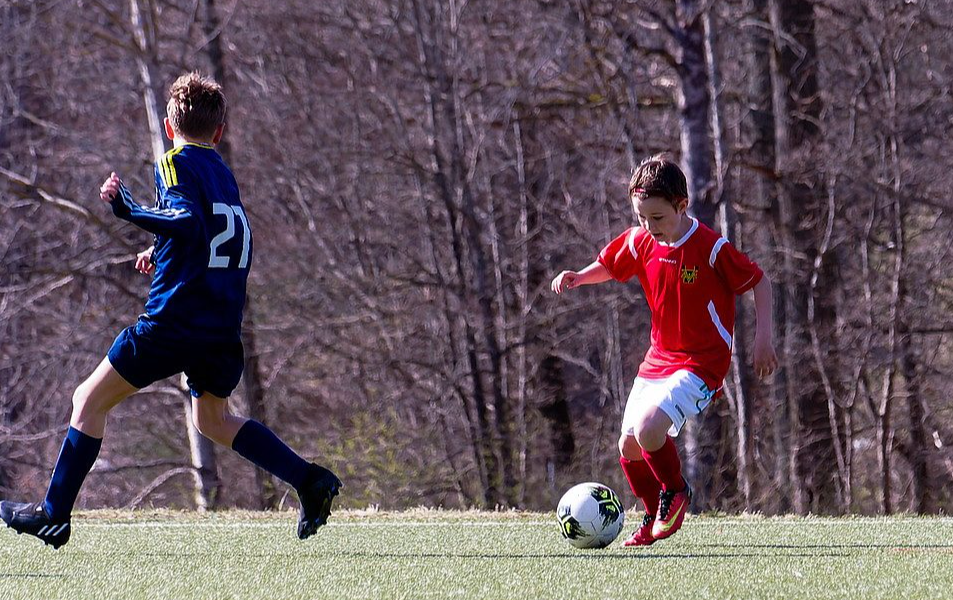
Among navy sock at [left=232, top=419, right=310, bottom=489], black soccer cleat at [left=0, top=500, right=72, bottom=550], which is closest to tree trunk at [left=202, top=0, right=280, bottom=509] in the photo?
navy sock at [left=232, top=419, right=310, bottom=489]

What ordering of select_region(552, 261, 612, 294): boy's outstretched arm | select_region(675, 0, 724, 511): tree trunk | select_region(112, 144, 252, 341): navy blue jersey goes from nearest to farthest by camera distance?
select_region(112, 144, 252, 341): navy blue jersey → select_region(552, 261, 612, 294): boy's outstretched arm → select_region(675, 0, 724, 511): tree trunk

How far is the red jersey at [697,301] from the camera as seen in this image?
6047 mm

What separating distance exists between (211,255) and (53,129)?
12228 mm

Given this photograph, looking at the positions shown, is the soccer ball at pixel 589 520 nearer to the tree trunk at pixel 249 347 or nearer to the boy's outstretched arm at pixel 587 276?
the boy's outstretched arm at pixel 587 276

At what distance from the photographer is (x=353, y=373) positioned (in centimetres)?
1742

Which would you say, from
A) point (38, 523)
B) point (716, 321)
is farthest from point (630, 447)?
point (38, 523)

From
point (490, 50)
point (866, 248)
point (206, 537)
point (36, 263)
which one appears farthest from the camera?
point (36, 263)

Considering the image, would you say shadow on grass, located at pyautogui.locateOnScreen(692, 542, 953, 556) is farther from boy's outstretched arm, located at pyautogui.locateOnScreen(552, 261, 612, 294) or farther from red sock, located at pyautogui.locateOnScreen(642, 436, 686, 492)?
boy's outstretched arm, located at pyautogui.locateOnScreen(552, 261, 612, 294)

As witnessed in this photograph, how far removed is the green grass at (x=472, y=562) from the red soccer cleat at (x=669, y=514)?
0.10 m

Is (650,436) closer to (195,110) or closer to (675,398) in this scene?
(675,398)

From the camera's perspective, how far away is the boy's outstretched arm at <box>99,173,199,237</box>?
5051 mm

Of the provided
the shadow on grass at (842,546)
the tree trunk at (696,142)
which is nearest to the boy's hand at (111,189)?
the shadow on grass at (842,546)

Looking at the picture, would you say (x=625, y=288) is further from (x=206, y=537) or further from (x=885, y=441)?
(x=206, y=537)

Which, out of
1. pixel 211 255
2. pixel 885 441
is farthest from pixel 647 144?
pixel 211 255
